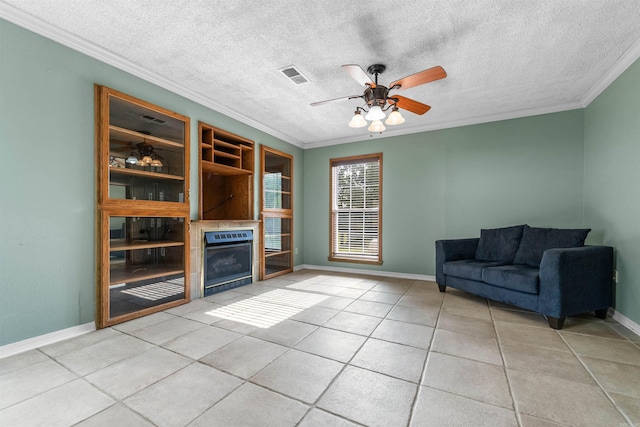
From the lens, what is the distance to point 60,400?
5.23 ft

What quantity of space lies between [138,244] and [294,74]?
257 cm

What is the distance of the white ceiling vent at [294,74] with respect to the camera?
9.75ft

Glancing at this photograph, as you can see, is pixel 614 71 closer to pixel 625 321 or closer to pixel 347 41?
pixel 625 321

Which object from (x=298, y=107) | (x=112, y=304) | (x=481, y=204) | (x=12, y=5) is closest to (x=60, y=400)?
(x=112, y=304)

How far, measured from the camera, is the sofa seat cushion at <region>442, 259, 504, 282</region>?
11.2 feet

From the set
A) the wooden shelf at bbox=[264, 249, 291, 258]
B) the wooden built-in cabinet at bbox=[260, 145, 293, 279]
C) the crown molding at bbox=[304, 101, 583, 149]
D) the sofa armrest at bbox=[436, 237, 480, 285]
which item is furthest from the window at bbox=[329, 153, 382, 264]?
the sofa armrest at bbox=[436, 237, 480, 285]

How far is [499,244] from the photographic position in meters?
3.82

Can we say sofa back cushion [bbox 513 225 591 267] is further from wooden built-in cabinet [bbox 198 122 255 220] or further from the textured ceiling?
wooden built-in cabinet [bbox 198 122 255 220]

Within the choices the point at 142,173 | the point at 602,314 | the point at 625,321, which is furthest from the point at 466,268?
the point at 142,173

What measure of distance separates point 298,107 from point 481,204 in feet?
10.7

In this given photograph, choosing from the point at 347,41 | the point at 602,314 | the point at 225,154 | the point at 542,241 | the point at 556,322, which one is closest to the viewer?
the point at 347,41

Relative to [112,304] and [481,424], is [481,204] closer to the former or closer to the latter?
[481,424]

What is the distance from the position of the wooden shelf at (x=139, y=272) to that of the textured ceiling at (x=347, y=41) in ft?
6.96

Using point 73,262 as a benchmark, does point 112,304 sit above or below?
below
